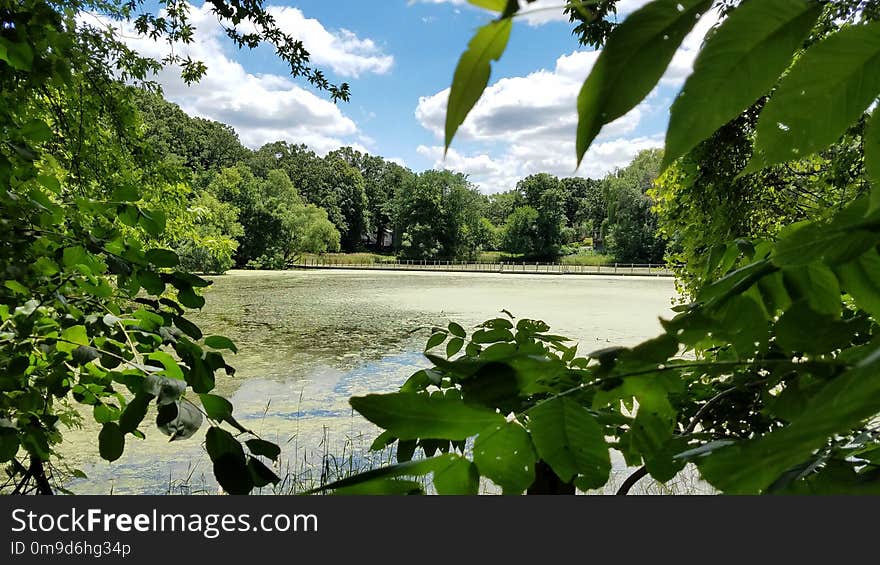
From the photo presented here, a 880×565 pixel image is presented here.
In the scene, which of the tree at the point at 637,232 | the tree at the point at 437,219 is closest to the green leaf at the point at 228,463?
the tree at the point at 637,232

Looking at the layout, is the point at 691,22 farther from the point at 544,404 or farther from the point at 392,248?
the point at 392,248

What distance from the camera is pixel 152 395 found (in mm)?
677

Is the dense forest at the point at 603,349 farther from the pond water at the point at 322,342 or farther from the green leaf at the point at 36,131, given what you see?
the pond water at the point at 322,342

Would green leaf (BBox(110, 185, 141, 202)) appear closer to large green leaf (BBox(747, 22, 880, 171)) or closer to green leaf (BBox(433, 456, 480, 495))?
green leaf (BBox(433, 456, 480, 495))

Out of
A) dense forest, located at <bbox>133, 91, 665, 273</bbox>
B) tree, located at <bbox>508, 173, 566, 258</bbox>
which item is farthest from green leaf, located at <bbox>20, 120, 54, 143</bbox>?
tree, located at <bbox>508, 173, 566, 258</bbox>

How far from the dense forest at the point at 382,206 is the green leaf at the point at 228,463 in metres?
27.5

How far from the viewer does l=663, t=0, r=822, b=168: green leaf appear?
227 mm

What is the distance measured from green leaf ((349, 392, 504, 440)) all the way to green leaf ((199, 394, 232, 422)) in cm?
48

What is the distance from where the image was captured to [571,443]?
1.25ft

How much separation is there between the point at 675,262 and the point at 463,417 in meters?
5.05

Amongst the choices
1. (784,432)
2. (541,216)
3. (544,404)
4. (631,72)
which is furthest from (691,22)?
(541,216)

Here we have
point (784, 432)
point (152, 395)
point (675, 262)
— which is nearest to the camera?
point (784, 432)

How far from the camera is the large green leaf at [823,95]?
0.24 metres

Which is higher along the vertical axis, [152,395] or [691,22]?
[691,22]
